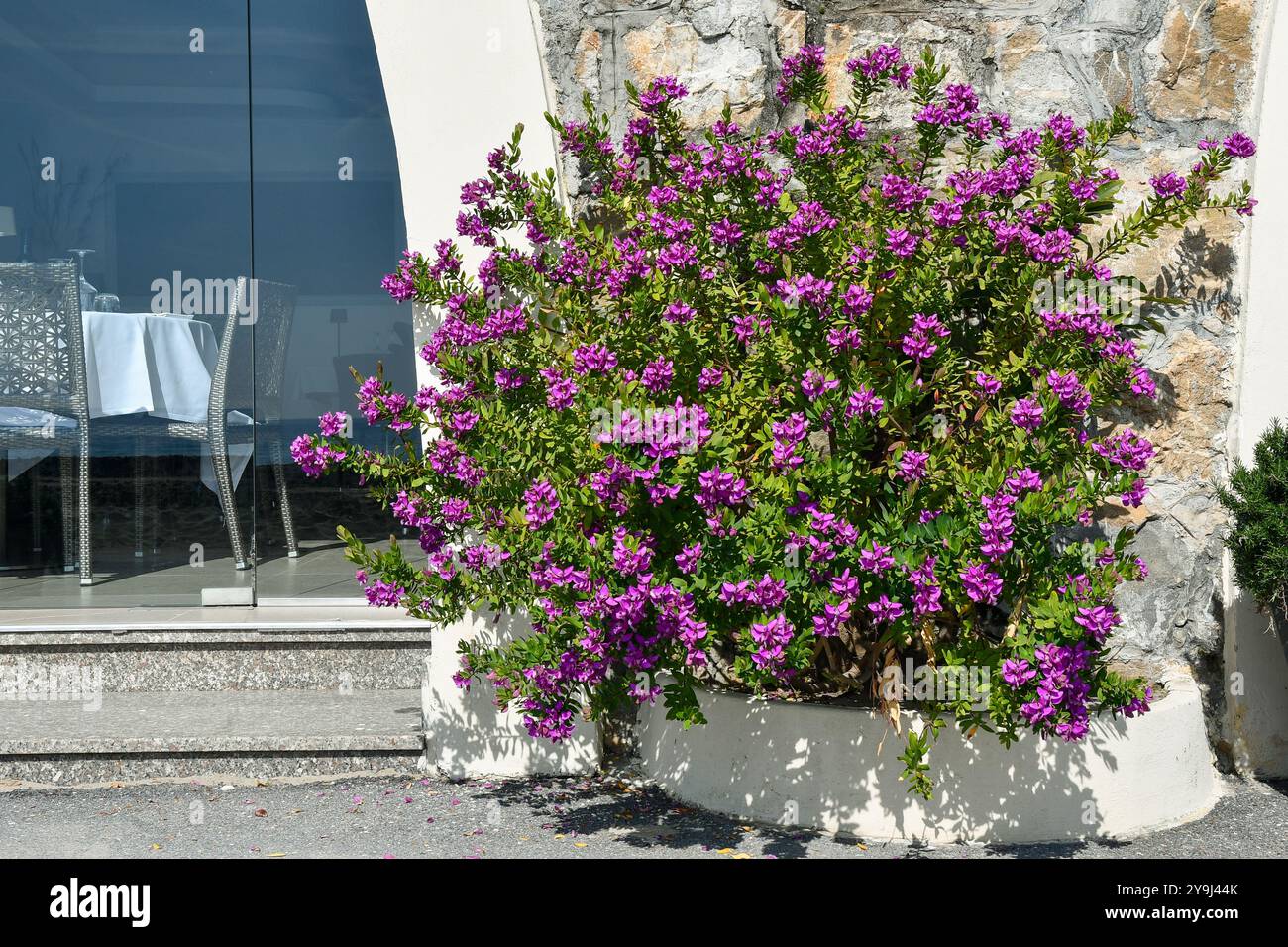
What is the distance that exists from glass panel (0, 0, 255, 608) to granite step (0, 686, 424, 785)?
1273 millimetres

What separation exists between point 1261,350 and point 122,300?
15.6 ft

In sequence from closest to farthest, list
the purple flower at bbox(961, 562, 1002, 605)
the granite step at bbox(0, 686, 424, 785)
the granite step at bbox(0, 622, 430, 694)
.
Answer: the purple flower at bbox(961, 562, 1002, 605) < the granite step at bbox(0, 686, 424, 785) < the granite step at bbox(0, 622, 430, 694)

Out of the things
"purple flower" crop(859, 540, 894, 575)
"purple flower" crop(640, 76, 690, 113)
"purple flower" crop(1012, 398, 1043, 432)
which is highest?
"purple flower" crop(640, 76, 690, 113)

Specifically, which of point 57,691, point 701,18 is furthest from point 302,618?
point 701,18

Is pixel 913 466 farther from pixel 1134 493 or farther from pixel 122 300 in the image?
pixel 122 300

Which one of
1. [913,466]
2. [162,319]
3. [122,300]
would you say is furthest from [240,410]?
[913,466]

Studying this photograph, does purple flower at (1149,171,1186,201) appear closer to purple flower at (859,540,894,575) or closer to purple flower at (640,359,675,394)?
purple flower at (859,540,894,575)

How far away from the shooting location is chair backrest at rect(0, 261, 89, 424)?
5059 mm

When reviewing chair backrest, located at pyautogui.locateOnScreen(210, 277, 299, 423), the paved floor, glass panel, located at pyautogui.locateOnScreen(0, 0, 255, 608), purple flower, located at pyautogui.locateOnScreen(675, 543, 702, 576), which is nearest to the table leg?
glass panel, located at pyautogui.locateOnScreen(0, 0, 255, 608)

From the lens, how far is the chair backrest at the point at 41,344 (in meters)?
5.06

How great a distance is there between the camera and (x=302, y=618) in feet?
14.9

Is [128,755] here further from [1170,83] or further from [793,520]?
[1170,83]

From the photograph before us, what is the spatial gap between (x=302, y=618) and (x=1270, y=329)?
365cm

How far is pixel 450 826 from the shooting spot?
3.23 meters
